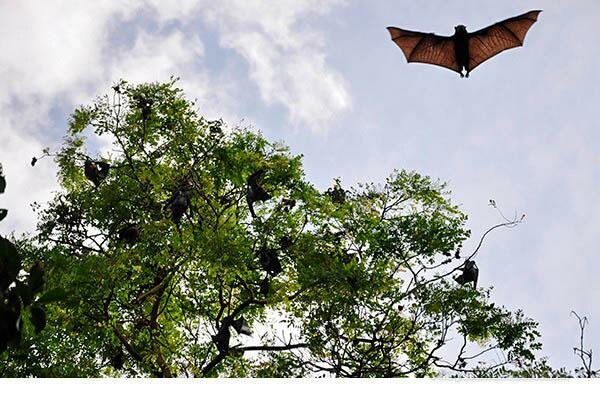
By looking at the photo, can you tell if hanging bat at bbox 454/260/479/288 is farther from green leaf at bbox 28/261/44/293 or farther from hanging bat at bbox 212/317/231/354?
green leaf at bbox 28/261/44/293

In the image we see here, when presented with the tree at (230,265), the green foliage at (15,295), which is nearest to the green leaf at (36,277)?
the green foliage at (15,295)

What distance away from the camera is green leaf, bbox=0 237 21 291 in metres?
0.90

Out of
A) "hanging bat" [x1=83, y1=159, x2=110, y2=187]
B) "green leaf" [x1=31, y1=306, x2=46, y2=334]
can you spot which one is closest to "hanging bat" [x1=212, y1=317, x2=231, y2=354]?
"hanging bat" [x1=83, y1=159, x2=110, y2=187]

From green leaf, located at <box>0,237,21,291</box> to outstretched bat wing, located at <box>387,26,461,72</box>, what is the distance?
492 cm

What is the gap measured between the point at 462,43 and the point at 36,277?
488cm

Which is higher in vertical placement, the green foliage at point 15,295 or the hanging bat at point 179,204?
the hanging bat at point 179,204

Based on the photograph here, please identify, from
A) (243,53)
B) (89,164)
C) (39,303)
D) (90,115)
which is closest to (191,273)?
(89,164)

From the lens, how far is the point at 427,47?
18.2 ft

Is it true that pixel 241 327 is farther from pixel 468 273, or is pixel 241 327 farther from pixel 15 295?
pixel 15 295

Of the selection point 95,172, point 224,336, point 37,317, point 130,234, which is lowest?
point 37,317

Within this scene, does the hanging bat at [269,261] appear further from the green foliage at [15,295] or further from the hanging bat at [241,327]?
the green foliage at [15,295]

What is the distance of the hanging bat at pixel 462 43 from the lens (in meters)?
5.33

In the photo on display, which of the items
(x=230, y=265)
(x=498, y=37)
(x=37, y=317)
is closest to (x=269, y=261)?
(x=230, y=265)

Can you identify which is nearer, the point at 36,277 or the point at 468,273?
the point at 36,277
